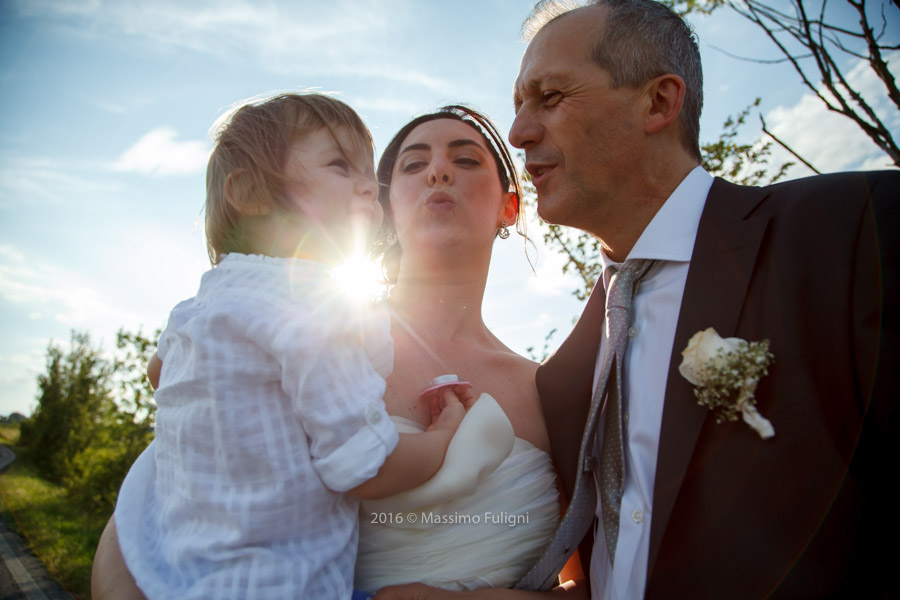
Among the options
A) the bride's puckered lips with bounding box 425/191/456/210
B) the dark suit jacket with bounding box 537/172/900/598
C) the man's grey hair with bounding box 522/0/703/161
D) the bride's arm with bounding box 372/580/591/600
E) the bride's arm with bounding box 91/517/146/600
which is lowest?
the bride's arm with bounding box 372/580/591/600

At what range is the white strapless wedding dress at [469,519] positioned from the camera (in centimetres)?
202

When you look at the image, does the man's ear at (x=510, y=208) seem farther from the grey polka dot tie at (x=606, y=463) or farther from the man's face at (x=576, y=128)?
the grey polka dot tie at (x=606, y=463)

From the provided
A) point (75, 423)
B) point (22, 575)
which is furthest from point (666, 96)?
point (75, 423)

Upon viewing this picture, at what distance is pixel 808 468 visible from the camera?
1.77 meters

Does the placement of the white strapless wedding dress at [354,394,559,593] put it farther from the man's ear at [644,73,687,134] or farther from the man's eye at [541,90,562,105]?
the man's ear at [644,73,687,134]

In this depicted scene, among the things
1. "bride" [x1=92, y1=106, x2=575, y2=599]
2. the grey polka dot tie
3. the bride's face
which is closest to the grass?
"bride" [x1=92, y1=106, x2=575, y2=599]

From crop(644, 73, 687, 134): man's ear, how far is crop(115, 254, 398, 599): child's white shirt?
7.03 feet

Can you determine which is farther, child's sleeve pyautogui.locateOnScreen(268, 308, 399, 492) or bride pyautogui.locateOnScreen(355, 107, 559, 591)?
bride pyautogui.locateOnScreen(355, 107, 559, 591)

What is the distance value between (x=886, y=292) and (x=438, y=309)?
7.43 ft

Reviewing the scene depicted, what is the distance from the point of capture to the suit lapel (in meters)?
1.87

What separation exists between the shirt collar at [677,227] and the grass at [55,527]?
49.1 ft

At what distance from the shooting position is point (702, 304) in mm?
2078

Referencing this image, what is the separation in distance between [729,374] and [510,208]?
239 cm

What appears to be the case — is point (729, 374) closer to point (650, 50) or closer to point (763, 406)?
point (763, 406)
